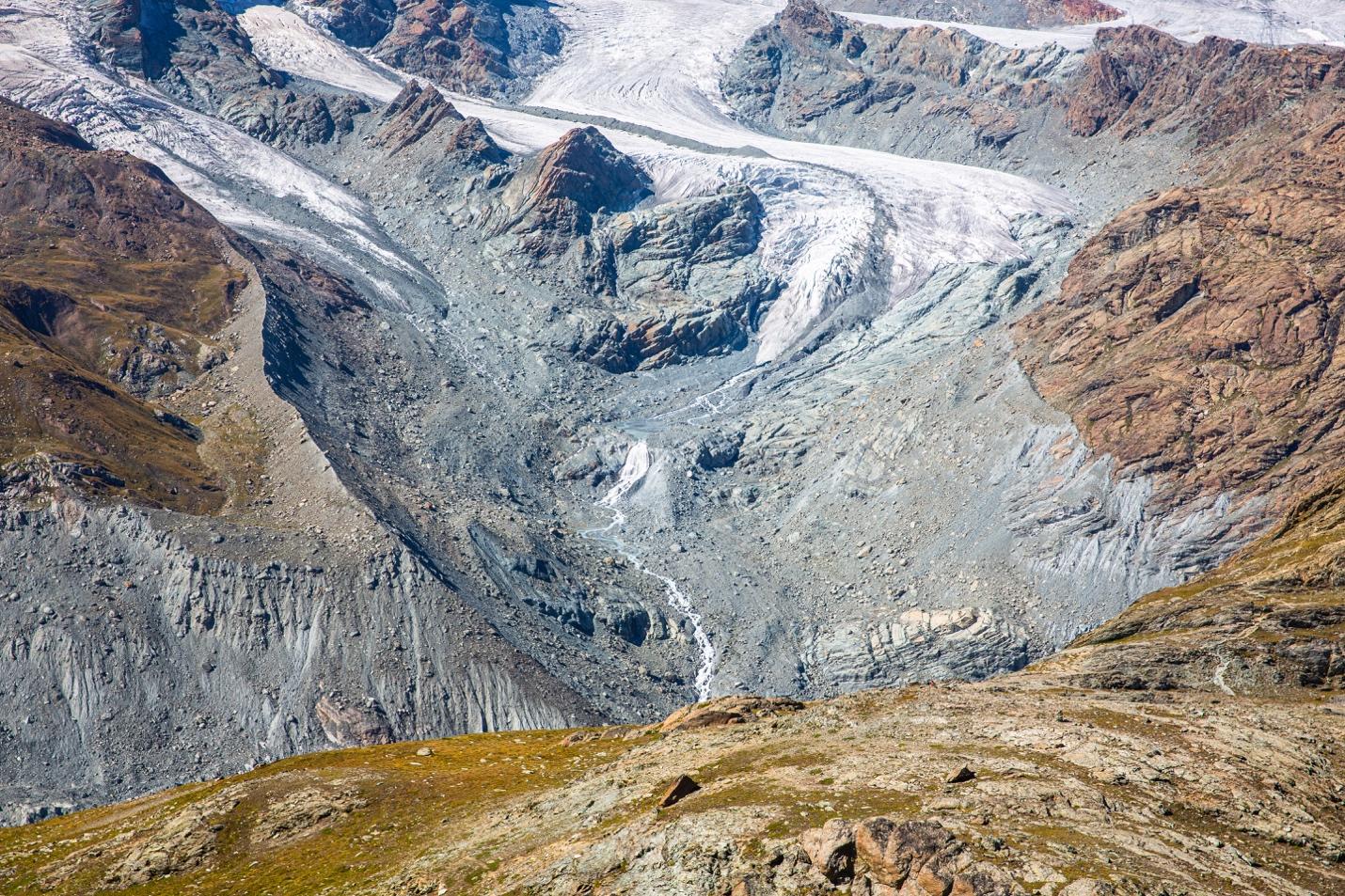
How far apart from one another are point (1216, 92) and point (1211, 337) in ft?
326

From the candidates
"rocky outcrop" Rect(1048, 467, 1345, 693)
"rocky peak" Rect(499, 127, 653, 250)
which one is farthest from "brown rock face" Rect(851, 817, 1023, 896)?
"rocky peak" Rect(499, 127, 653, 250)

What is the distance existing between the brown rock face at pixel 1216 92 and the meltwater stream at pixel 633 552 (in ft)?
365

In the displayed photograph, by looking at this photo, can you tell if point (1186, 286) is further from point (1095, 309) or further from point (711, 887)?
point (711, 887)

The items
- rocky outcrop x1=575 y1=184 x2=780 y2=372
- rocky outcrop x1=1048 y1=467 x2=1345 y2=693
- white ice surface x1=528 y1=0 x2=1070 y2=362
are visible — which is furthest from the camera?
white ice surface x1=528 y1=0 x2=1070 y2=362

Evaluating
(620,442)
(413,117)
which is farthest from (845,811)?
(413,117)

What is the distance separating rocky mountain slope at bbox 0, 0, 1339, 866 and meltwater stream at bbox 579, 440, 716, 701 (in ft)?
1.34

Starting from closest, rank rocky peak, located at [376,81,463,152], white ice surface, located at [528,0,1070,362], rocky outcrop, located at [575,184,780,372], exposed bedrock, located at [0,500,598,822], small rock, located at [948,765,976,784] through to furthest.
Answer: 1. small rock, located at [948,765,976,784]
2. exposed bedrock, located at [0,500,598,822]
3. rocky outcrop, located at [575,184,780,372]
4. white ice surface, located at [528,0,1070,362]
5. rocky peak, located at [376,81,463,152]

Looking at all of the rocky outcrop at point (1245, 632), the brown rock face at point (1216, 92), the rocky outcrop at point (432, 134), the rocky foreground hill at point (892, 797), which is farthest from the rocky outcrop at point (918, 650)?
the rocky outcrop at point (432, 134)

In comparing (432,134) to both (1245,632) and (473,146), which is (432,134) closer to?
(473,146)

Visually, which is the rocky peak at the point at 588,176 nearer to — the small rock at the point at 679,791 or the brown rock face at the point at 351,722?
the brown rock face at the point at 351,722

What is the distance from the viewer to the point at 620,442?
422ft

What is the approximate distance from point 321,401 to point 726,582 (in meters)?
45.9

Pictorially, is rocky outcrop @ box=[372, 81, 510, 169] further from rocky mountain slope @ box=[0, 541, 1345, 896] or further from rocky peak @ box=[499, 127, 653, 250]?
rocky mountain slope @ box=[0, 541, 1345, 896]

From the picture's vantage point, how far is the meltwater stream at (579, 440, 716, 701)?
97.9 meters
